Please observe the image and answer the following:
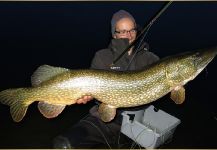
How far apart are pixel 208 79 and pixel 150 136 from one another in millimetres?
5078

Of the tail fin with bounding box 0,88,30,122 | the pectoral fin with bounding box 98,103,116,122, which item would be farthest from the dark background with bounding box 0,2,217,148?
the tail fin with bounding box 0,88,30,122

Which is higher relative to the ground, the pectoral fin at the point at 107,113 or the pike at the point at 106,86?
the pike at the point at 106,86

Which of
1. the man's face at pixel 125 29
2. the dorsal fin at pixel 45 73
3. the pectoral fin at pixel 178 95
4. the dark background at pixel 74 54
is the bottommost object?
the dark background at pixel 74 54

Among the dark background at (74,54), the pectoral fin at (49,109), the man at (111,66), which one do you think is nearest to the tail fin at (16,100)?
the pectoral fin at (49,109)

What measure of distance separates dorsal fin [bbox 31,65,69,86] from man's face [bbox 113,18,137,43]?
2.90ft

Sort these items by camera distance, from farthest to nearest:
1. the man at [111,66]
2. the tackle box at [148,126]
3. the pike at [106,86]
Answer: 1. the tackle box at [148,126]
2. the man at [111,66]
3. the pike at [106,86]

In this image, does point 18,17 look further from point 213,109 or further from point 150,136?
point 150,136

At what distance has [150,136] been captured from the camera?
3.37 meters

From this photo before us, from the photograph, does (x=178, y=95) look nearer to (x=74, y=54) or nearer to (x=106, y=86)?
(x=106, y=86)

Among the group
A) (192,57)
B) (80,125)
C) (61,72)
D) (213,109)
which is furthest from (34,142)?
(213,109)

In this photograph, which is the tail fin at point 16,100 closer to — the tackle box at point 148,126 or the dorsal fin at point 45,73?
the dorsal fin at point 45,73

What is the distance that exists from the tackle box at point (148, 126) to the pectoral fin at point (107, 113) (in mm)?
798

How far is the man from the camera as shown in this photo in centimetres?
298

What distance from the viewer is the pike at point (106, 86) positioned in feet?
7.98
